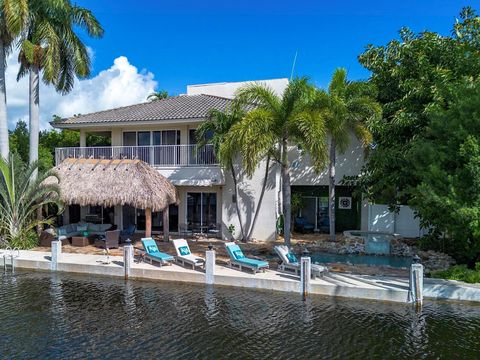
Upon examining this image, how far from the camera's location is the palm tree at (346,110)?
18.5 metres

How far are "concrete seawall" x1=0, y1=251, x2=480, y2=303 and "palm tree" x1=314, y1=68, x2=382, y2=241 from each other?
740cm

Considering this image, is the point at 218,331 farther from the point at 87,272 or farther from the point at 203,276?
the point at 87,272

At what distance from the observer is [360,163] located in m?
24.0

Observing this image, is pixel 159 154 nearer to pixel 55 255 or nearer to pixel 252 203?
pixel 252 203

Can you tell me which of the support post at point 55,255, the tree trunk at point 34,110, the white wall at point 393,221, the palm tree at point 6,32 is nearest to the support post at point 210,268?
the support post at point 55,255

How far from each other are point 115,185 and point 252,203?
693 cm

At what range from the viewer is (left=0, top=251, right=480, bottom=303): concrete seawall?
38.9ft

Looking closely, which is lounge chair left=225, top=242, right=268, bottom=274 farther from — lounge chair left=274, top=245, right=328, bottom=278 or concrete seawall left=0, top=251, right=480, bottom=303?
lounge chair left=274, top=245, right=328, bottom=278

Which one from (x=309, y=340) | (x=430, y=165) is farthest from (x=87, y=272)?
(x=430, y=165)

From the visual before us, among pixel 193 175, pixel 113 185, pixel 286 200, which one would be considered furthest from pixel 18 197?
pixel 286 200

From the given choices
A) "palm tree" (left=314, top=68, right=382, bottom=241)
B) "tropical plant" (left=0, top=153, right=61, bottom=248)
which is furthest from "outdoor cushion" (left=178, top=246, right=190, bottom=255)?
"palm tree" (left=314, top=68, right=382, bottom=241)

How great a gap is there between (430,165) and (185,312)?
8.50 metres

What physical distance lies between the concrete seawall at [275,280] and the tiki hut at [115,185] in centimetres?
308

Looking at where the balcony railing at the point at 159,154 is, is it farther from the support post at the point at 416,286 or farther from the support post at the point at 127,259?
the support post at the point at 416,286
